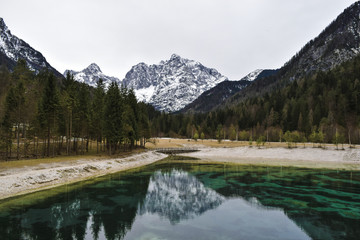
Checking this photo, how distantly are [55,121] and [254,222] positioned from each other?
46060 millimetres

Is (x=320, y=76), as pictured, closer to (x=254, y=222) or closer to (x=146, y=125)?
(x=146, y=125)

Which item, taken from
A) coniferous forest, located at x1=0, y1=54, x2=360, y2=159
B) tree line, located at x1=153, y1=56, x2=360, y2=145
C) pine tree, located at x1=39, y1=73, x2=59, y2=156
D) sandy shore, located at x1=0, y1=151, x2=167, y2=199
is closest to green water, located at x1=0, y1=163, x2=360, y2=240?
sandy shore, located at x1=0, y1=151, x2=167, y2=199

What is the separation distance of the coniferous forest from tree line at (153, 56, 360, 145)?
402 mm

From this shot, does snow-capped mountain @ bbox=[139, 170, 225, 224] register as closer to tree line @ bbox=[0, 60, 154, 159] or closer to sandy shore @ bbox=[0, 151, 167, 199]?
sandy shore @ bbox=[0, 151, 167, 199]

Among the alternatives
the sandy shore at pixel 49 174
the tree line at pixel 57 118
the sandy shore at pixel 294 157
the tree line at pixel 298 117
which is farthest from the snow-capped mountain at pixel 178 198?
the tree line at pixel 298 117

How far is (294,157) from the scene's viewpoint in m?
72.3

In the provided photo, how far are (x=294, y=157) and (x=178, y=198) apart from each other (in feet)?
186

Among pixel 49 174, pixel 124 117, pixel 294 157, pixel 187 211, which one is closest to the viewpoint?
pixel 187 211

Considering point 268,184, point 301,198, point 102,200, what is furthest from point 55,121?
point 301,198

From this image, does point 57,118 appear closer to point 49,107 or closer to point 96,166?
point 49,107

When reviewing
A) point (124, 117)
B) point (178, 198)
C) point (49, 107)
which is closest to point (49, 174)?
point (178, 198)

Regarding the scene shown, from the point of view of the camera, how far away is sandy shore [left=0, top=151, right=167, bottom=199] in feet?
87.1

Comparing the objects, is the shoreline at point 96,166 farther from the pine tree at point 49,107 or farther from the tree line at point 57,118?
the pine tree at point 49,107

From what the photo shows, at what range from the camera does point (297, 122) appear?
5217 inches
